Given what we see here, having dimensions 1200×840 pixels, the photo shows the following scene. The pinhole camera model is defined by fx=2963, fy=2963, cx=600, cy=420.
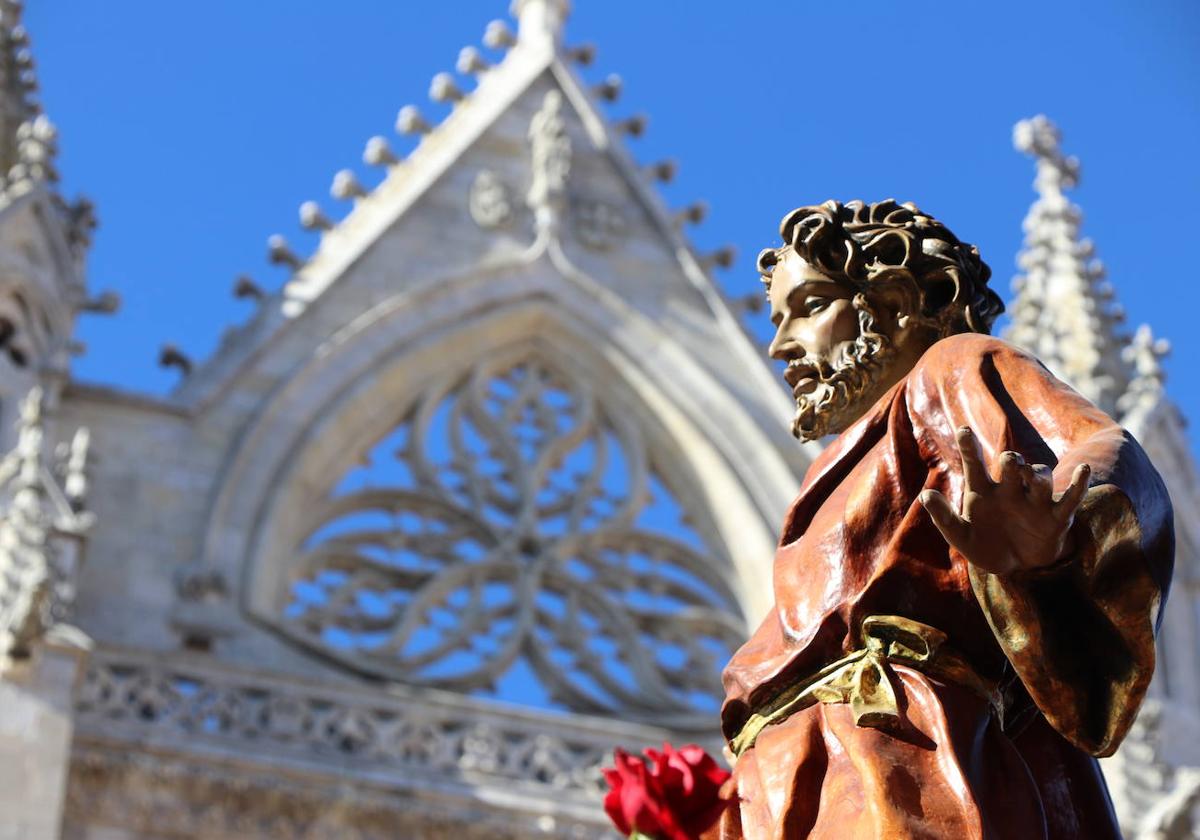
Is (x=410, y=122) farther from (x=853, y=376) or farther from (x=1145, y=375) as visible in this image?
(x=853, y=376)

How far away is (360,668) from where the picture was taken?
49.5 ft

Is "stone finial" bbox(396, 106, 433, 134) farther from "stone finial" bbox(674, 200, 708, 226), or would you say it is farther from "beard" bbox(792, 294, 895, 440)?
"beard" bbox(792, 294, 895, 440)

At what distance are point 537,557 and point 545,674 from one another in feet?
3.02

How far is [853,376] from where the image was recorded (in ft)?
13.5

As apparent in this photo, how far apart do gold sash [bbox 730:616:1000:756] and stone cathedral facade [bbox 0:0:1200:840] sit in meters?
9.29

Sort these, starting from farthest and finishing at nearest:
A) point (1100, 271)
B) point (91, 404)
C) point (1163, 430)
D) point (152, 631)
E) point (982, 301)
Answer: point (1100, 271) < point (1163, 430) < point (91, 404) < point (152, 631) < point (982, 301)

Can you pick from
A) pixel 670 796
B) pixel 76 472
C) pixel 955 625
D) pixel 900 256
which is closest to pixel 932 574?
pixel 955 625

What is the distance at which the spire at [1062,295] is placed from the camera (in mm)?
17297

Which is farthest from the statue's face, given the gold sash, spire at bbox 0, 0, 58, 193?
spire at bbox 0, 0, 58, 193

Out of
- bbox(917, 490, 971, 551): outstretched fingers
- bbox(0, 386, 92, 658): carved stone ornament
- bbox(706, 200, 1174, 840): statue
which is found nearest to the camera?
bbox(917, 490, 971, 551): outstretched fingers

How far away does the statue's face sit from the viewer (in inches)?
163

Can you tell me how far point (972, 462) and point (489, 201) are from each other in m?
14.4

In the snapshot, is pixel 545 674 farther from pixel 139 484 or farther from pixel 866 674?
pixel 866 674

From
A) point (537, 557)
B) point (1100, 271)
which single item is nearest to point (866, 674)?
point (537, 557)
